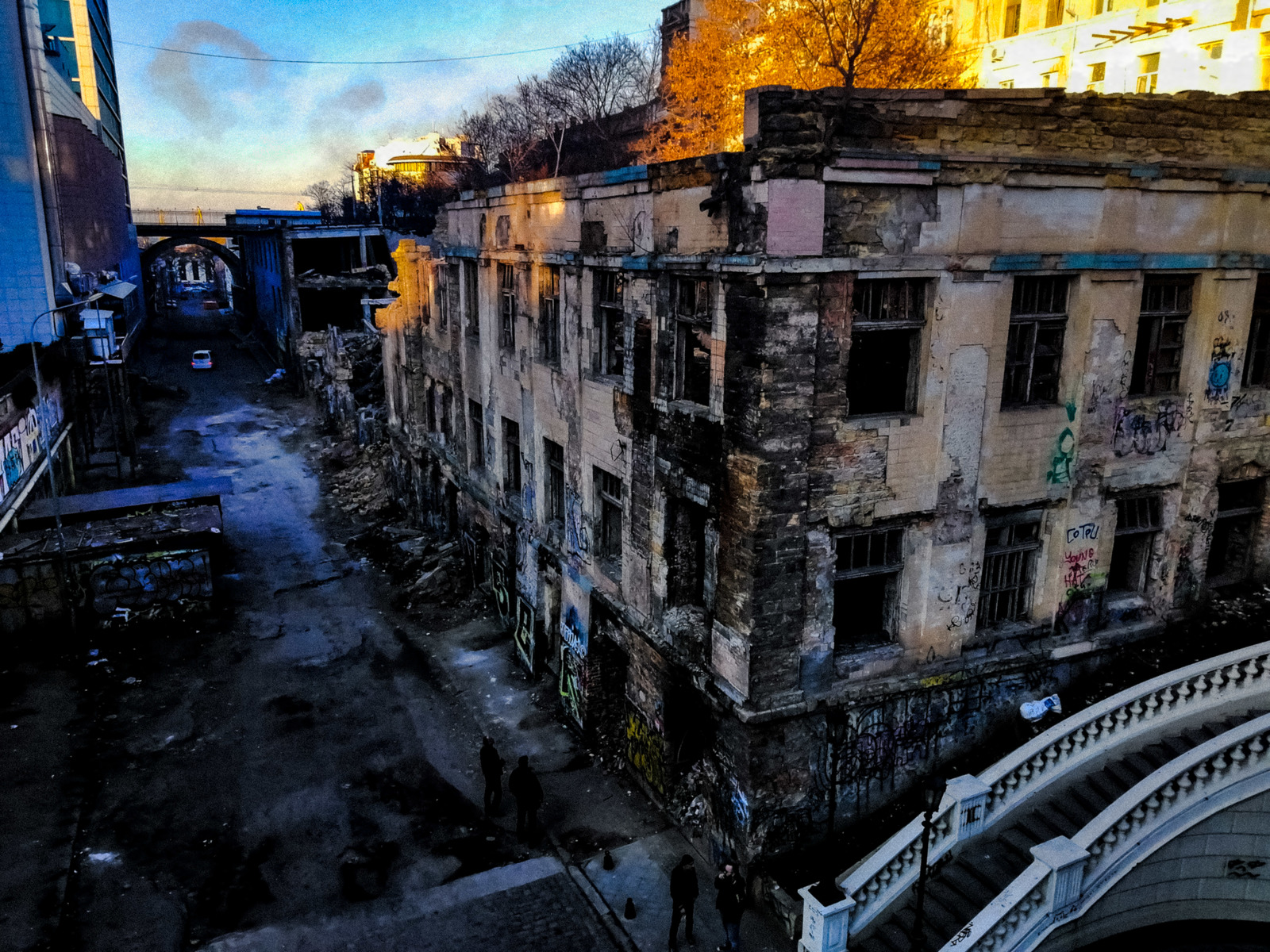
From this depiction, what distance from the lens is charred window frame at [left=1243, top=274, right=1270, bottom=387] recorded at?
14047 mm

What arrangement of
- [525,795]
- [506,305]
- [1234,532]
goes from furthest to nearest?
1. [506,305]
2. [1234,532]
3. [525,795]

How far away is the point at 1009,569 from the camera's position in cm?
1356

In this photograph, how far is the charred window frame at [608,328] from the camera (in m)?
15.1

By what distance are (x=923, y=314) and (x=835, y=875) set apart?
7.91 metres

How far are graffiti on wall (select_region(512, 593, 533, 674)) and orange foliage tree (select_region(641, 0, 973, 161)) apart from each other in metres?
20.4

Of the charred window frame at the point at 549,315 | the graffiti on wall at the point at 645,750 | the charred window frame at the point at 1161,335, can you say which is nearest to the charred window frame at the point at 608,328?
the charred window frame at the point at 549,315

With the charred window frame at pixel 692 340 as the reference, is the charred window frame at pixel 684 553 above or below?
below

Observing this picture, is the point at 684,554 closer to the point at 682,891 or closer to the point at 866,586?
the point at 866,586

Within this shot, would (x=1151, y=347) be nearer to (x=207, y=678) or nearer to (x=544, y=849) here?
(x=544, y=849)

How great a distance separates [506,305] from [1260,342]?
1451cm

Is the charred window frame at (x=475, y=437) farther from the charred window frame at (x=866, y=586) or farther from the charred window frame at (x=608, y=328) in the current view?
the charred window frame at (x=866, y=586)

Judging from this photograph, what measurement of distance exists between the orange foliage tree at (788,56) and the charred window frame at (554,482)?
1906cm

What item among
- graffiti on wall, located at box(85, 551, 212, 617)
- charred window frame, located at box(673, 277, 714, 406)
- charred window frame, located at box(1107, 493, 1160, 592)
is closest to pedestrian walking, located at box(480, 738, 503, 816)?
charred window frame, located at box(673, 277, 714, 406)

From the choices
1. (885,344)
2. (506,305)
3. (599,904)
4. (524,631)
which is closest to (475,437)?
(506,305)
